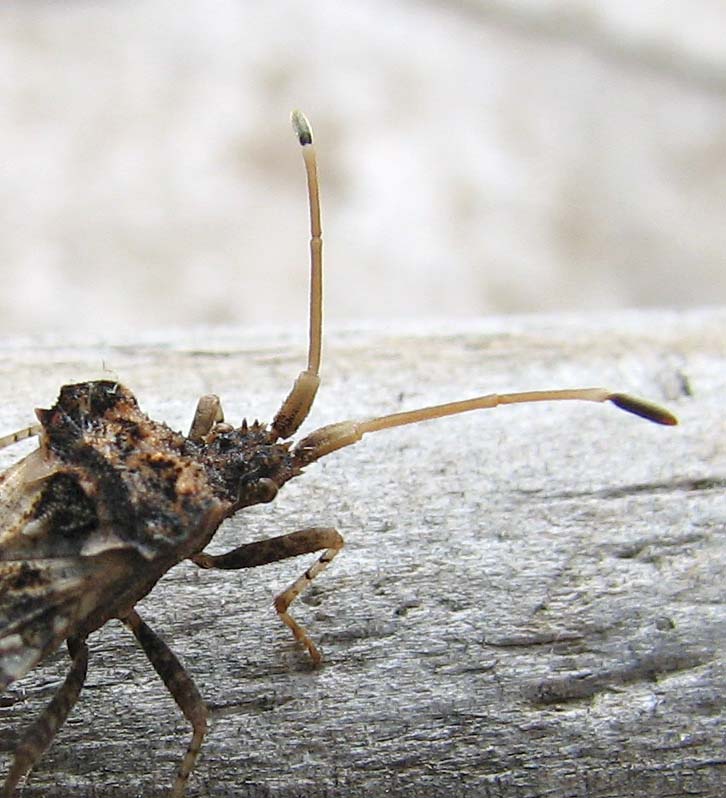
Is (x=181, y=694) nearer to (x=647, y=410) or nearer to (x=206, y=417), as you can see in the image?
(x=206, y=417)

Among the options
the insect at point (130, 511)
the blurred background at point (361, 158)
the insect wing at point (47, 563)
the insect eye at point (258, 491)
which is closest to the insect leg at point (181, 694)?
the insect at point (130, 511)

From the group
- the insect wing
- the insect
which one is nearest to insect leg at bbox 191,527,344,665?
the insect

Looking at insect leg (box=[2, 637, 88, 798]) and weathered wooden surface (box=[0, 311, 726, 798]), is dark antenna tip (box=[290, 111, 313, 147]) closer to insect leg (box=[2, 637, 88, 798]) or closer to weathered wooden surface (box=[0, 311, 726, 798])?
weathered wooden surface (box=[0, 311, 726, 798])

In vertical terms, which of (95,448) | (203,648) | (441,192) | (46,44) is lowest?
(203,648)

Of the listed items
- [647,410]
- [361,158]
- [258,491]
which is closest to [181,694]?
[258,491]

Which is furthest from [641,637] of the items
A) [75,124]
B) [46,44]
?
[46,44]

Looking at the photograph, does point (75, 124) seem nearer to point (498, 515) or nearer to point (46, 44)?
point (46, 44)
